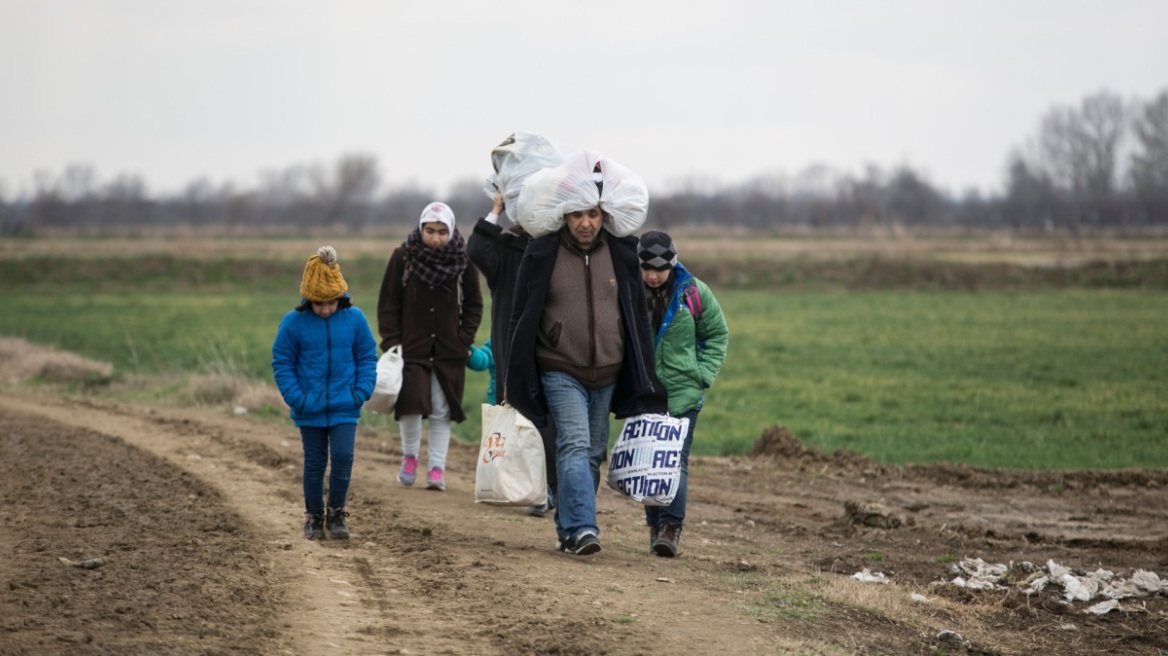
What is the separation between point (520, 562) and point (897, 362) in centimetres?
1768

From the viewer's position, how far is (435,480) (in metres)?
9.96

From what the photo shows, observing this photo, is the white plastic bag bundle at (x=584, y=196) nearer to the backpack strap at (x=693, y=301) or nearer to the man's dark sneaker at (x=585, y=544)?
the backpack strap at (x=693, y=301)

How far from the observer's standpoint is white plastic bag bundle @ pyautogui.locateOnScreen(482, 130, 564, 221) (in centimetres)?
→ 809

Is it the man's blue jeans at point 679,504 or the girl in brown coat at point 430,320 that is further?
the girl in brown coat at point 430,320

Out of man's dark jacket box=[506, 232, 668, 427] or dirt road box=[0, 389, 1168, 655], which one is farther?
man's dark jacket box=[506, 232, 668, 427]

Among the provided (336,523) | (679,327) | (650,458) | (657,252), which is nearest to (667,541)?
(650,458)

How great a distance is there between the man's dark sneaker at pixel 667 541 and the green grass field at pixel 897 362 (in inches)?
261

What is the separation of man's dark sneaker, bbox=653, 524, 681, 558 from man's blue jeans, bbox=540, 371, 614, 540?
68 cm

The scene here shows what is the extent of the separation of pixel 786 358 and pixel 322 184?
124 m

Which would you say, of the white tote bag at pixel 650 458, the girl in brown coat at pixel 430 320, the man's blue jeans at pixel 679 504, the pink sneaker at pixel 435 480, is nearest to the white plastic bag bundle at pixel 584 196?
the white tote bag at pixel 650 458

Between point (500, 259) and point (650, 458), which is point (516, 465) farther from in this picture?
point (500, 259)

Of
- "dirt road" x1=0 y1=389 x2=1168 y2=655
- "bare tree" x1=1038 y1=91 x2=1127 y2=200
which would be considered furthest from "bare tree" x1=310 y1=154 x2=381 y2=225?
"dirt road" x1=0 y1=389 x2=1168 y2=655

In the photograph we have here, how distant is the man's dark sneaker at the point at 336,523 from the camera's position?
25.3 ft

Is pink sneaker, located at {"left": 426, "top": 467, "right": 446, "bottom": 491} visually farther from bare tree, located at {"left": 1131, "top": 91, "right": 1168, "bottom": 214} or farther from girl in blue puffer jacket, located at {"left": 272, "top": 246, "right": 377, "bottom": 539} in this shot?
bare tree, located at {"left": 1131, "top": 91, "right": 1168, "bottom": 214}
